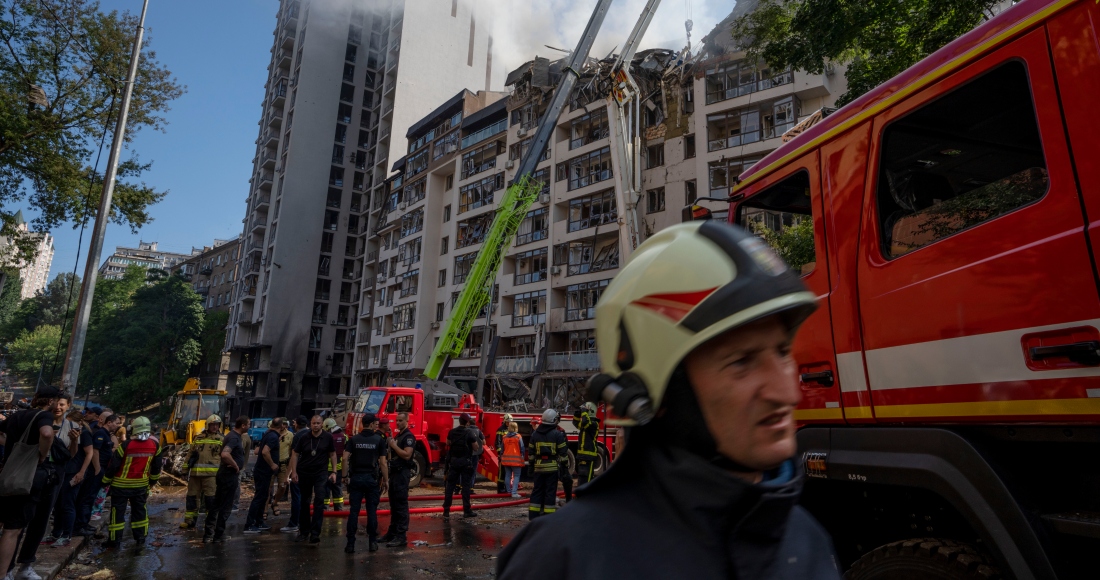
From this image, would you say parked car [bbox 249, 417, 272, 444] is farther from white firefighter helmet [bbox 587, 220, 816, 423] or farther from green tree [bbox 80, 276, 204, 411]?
white firefighter helmet [bbox 587, 220, 816, 423]

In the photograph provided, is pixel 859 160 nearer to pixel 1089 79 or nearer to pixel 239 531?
pixel 1089 79

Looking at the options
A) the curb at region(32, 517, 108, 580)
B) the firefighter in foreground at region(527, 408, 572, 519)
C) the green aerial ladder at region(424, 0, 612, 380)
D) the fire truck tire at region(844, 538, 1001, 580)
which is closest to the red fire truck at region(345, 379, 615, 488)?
the green aerial ladder at region(424, 0, 612, 380)

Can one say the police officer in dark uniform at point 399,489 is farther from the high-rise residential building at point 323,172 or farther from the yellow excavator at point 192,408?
the high-rise residential building at point 323,172

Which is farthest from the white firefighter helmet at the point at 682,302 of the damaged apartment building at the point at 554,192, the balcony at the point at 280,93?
the balcony at the point at 280,93

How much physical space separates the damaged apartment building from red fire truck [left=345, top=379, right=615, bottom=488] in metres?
5.99

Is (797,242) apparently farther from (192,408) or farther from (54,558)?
(192,408)

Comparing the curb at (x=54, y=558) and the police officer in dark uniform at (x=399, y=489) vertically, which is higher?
the police officer in dark uniform at (x=399, y=489)

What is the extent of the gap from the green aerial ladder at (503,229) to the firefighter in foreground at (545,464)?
1083cm

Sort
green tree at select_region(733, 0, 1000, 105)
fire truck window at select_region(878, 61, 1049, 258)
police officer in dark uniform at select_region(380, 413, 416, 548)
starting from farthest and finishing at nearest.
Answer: police officer in dark uniform at select_region(380, 413, 416, 548), green tree at select_region(733, 0, 1000, 105), fire truck window at select_region(878, 61, 1049, 258)

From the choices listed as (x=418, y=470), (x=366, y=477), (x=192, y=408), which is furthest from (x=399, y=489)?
(x=192, y=408)

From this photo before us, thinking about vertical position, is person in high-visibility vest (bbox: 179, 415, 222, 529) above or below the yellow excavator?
below

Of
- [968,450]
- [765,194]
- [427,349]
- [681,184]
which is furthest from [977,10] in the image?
[427,349]

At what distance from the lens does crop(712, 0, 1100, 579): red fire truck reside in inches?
87.1

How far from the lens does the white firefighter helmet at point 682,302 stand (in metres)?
1.18
